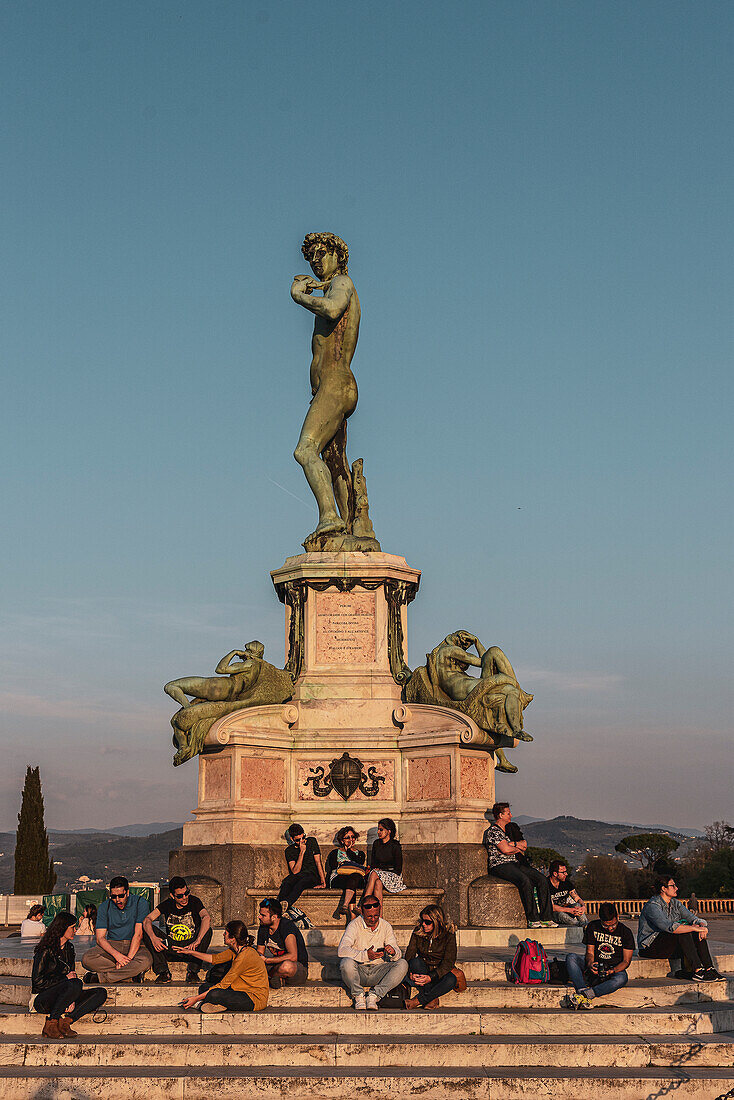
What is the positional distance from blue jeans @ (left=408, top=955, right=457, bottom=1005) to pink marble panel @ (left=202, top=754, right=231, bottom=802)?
5678 millimetres

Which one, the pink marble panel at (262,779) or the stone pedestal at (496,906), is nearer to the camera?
the stone pedestal at (496,906)

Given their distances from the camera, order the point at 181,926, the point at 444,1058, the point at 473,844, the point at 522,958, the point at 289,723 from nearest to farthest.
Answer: the point at 444,1058
the point at 522,958
the point at 181,926
the point at 473,844
the point at 289,723

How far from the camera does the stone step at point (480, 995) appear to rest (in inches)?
406

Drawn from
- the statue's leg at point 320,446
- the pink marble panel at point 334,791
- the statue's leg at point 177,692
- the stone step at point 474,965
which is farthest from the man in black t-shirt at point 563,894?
the statue's leg at point 320,446

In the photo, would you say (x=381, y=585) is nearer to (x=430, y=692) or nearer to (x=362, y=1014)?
(x=430, y=692)

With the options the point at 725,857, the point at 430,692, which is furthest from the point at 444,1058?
the point at 725,857

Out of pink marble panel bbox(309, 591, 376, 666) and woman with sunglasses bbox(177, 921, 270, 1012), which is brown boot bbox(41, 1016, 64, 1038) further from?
pink marble panel bbox(309, 591, 376, 666)

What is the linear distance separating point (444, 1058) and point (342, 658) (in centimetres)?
811

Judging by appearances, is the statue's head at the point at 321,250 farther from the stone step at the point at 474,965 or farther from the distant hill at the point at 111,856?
the distant hill at the point at 111,856

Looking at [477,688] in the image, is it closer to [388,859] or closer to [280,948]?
[388,859]

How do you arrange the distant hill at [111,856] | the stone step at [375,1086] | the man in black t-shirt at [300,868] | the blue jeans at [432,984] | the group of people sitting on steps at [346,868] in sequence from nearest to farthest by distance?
1. the stone step at [375,1086]
2. the blue jeans at [432,984]
3. the group of people sitting on steps at [346,868]
4. the man in black t-shirt at [300,868]
5. the distant hill at [111,856]

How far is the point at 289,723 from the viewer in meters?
16.2

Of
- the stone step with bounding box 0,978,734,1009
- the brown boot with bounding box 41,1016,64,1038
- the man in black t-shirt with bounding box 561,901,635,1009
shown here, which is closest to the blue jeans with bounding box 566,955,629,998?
the man in black t-shirt with bounding box 561,901,635,1009

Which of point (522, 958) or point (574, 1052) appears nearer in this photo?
point (574, 1052)
